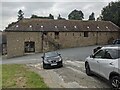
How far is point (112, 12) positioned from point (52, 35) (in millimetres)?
19282

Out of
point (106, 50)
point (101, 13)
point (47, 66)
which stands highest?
point (101, 13)

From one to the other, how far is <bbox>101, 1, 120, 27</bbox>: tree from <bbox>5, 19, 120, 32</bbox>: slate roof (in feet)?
8.56

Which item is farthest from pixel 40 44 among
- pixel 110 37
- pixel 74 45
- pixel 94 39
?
pixel 110 37

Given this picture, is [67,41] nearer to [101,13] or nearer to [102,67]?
[101,13]

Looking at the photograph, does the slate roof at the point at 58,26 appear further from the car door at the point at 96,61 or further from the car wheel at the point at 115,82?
the car wheel at the point at 115,82

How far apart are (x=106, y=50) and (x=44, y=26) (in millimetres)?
36329

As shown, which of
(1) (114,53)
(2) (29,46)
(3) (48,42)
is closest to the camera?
(1) (114,53)

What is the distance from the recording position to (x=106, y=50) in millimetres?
9219

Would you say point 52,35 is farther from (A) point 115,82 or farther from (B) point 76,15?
(B) point 76,15

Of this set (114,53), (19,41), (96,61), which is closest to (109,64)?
(114,53)

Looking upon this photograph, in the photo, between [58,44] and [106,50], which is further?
[58,44]

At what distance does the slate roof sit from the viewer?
43.6 meters

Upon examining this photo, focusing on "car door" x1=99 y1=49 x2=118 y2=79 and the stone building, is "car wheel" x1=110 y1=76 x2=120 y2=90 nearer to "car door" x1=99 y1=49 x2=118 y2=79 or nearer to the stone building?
"car door" x1=99 y1=49 x2=118 y2=79

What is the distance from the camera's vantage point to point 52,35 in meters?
44.2
